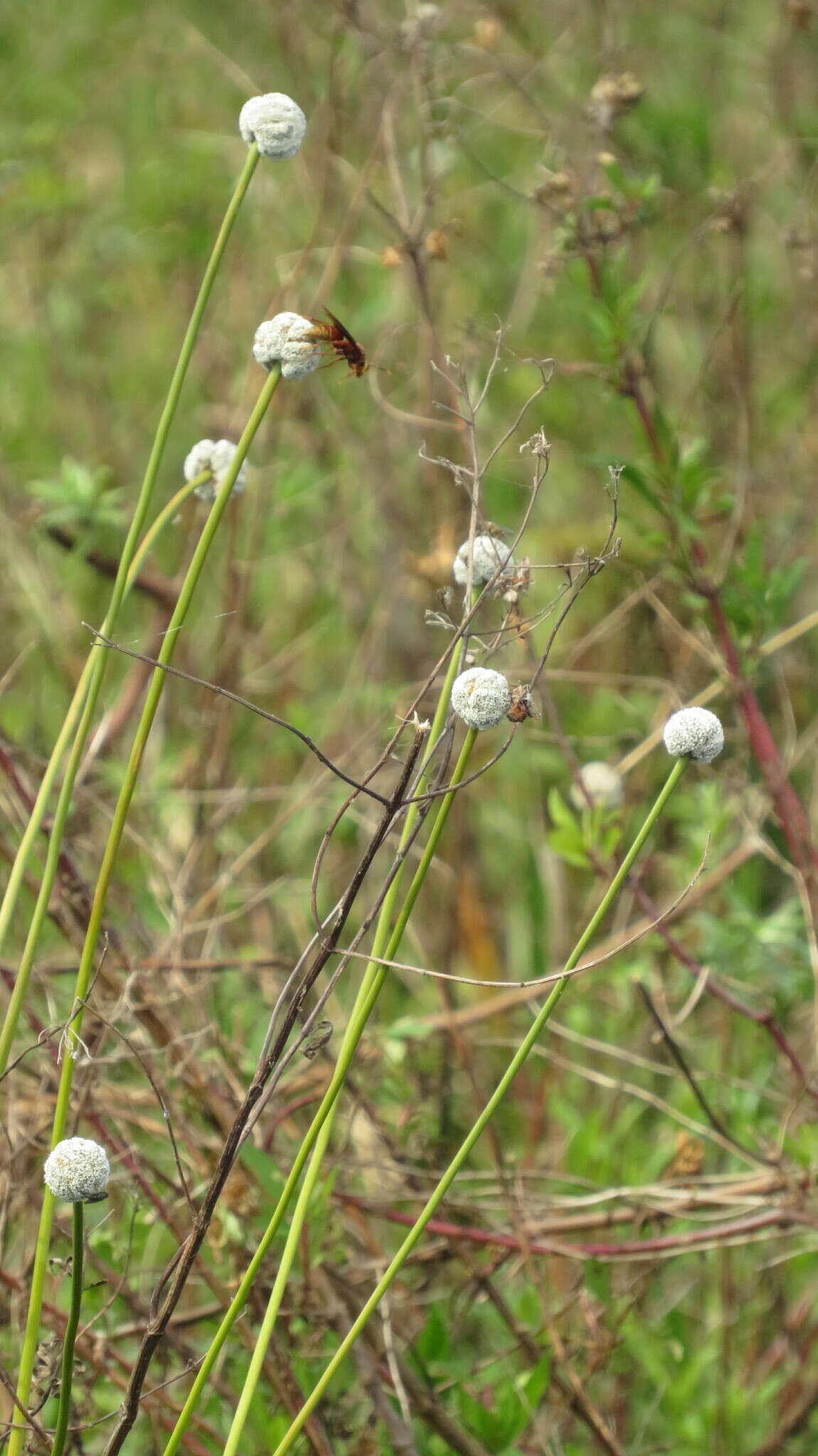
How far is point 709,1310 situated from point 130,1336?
2.59 ft

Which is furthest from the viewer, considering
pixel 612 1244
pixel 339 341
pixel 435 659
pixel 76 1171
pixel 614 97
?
pixel 435 659

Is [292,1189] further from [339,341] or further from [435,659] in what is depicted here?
[435,659]

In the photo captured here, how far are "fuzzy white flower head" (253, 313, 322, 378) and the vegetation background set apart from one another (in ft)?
0.50

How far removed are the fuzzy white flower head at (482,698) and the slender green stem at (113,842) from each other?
0.59 ft

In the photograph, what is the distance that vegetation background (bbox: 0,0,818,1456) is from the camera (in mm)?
1370

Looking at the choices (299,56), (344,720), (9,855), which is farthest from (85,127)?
(9,855)

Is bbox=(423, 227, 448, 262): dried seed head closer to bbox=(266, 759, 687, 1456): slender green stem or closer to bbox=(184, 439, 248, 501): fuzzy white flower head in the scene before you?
bbox=(184, 439, 248, 501): fuzzy white flower head

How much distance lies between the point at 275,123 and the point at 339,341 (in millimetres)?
138

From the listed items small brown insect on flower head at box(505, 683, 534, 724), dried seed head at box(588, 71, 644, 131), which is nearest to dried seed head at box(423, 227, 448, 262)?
dried seed head at box(588, 71, 644, 131)

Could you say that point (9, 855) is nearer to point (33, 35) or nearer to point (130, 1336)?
point (130, 1336)

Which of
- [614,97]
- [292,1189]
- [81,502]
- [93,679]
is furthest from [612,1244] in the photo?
[614,97]

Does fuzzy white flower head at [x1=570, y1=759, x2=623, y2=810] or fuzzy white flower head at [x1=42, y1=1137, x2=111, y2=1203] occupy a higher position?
fuzzy white flower head at [x1=570, y1=759, x2=623, y2=810]

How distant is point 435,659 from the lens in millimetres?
2496

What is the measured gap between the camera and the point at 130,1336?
1335 mm
